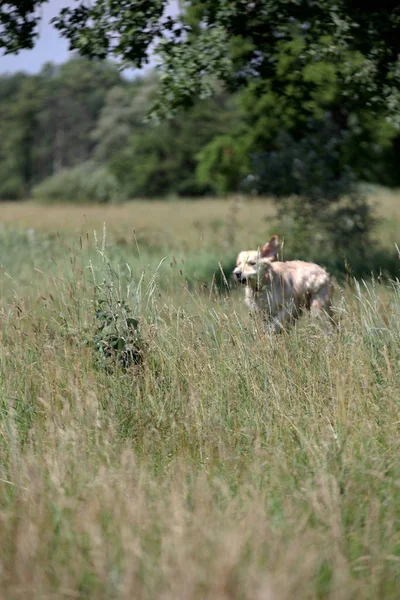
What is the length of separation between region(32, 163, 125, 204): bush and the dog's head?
5185 centimetres

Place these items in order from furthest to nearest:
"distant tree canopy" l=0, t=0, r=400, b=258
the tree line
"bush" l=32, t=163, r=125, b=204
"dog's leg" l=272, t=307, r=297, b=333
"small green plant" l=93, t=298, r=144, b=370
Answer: "bush" l=32, t=163, r=125, b=204
the tree line
"distant tree canopy" l=0, t=0, r=400, b=258
"dog's leg" l=272, t=307, r=297, b=333
"small green plant" l=93, t=298, r=144, b=370

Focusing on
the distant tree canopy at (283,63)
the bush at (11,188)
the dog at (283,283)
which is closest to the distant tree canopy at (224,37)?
the distant tree canopy at (283,63)

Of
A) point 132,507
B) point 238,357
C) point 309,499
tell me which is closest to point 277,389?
point 238,357

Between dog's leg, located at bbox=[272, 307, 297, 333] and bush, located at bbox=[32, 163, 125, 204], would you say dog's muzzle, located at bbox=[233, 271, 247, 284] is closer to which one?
dog's leg, located at bbox=[272, 307, 297, 333]

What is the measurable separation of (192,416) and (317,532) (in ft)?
4.99

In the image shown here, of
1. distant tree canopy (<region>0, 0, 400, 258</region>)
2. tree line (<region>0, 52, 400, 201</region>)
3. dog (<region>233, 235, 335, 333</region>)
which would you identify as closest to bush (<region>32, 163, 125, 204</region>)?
tree line (<region>0, 52, 400, 201</region>)

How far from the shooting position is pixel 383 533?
3.43m

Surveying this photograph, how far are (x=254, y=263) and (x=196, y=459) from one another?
2907mm

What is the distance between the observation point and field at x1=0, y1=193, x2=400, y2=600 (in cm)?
289

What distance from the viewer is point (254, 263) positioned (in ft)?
22.5

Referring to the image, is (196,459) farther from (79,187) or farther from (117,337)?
(79,187)

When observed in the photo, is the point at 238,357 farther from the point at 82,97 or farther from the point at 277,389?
the point at 82,97

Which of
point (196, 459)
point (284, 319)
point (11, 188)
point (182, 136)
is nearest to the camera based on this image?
point (196, 459)

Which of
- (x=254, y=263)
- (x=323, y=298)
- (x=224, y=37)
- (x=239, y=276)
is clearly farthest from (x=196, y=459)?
(x=224, y=37)
